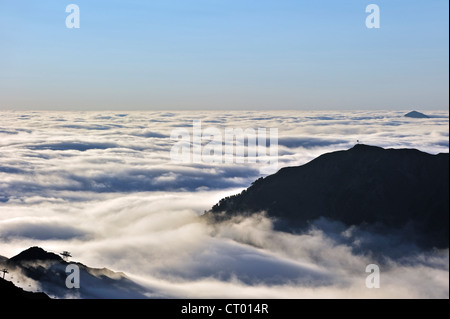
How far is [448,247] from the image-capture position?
187 meters
